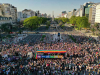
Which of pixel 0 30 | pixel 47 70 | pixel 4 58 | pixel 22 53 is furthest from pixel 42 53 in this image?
pixel 0 30

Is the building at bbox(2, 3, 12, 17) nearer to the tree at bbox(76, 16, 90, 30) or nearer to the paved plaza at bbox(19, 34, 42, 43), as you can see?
the paved plaza at bbox(19, 34, 42, 43)

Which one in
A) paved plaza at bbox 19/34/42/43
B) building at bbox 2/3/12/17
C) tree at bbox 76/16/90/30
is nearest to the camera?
paved plaza at bbox 19/34/42/43

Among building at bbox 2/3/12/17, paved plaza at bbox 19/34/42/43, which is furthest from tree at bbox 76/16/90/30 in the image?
building at bbox 2/3/12/17

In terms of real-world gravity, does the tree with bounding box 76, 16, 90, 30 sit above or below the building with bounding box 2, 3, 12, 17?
below

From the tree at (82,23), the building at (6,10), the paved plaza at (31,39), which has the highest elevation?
the building at (6,10)

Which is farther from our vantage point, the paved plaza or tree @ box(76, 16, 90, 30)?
tree @ box(76, 16, 90, 30)

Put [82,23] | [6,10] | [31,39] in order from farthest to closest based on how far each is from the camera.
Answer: [6,10] < [82,23] < [31,39]

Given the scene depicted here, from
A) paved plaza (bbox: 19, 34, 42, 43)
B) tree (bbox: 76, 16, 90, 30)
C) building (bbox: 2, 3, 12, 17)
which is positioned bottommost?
paved plaza (bbox: 19, 34, 42, 43)

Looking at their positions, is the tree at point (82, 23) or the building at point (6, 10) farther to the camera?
the building at point (6, 10)

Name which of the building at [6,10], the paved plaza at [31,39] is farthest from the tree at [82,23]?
the building at [6,10]

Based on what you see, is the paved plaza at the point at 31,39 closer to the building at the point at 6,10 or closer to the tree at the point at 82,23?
the tree at the point at 82,23

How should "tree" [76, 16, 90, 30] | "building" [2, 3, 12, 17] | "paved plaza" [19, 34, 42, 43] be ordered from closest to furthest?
1. "paved plaza" [19, 34, 42, 43]
2. "tree" [76, 16, 90, 30]
3. "building" [2, 3, 12, 17]

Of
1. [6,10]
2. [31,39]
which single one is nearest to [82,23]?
[31,39]

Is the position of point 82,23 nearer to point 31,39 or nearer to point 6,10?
point 31,39
